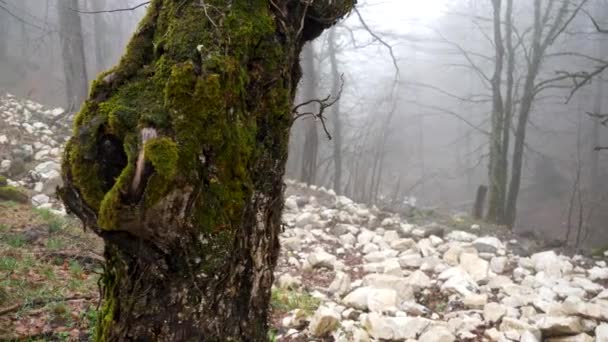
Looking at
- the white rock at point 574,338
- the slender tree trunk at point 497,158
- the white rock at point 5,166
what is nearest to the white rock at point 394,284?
the white rock at point 574,338

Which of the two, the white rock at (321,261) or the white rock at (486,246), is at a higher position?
the white rock at (486,246)

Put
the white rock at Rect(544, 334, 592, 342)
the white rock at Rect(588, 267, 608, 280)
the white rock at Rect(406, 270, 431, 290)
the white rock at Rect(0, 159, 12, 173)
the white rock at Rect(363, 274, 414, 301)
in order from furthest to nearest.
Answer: the white rock at Rect(0, 159, 12, 173) < the white rock at Rect(588, 267, 608, 280) < the white rock at Rect(406, 270, 431, 290) < the white rock at Rect(363, 274, 414, 301) < the white rock at Rect(544, 334, 592, 342)

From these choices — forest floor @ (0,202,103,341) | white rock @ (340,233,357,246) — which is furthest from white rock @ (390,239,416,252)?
forest floor @ (0,202,103,341)

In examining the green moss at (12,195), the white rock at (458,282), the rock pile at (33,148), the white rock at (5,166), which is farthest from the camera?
the white rock at (5,166)

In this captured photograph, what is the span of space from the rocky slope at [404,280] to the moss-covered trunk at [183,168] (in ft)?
6.54

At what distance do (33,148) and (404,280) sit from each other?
824 cm

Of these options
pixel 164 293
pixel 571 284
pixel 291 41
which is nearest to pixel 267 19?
pixel 291 41

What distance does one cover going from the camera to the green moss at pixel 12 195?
6711 millimetres

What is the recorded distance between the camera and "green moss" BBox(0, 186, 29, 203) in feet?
22.0

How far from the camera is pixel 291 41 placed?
82.5 inches

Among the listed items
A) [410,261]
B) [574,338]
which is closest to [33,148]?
[410,261]

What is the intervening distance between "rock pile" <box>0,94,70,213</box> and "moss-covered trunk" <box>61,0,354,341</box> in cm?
608

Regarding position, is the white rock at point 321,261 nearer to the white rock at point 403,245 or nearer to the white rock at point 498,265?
the white rock at point 403,245

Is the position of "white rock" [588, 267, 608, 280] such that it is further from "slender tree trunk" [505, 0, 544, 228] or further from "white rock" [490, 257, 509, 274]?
"slender tree trunk" [505, 0, 544, 228]
